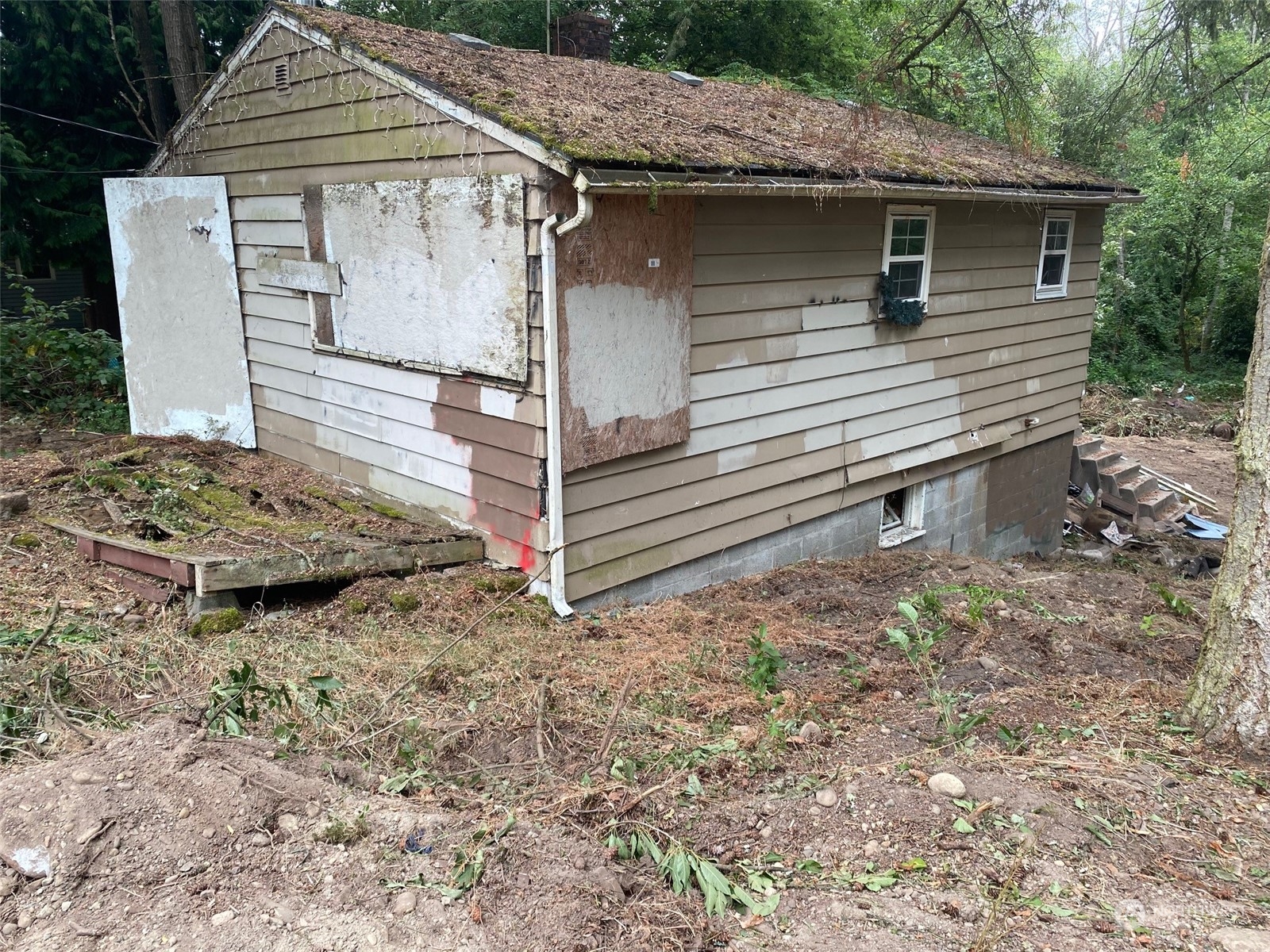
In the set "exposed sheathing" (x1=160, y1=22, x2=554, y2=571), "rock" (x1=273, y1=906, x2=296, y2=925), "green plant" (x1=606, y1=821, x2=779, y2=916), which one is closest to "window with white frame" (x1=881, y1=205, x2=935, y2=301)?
"exposed sheathing" (x1=160, y1=22, x2=554, y2=571)

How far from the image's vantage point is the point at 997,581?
7707 mm

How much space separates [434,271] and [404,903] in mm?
4335

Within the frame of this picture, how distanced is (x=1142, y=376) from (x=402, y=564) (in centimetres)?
2126

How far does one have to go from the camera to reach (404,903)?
2.96m

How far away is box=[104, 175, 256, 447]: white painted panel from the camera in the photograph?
27.9ft

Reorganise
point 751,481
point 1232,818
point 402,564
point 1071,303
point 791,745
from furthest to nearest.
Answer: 1. point 1071,303
2. point 751,481
3. point 402,564
4. point 791,745
5. point 1232,818

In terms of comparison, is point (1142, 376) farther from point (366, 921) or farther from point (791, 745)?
point (366, 921)

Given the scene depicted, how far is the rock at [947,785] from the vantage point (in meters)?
3.55

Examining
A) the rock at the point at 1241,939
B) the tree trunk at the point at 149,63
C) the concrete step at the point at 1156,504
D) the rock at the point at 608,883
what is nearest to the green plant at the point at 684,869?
the rock at the point at 608,883

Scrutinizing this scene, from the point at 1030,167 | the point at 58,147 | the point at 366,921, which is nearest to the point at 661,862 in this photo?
the point at 366,921

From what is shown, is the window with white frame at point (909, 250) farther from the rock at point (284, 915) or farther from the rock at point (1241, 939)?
the rock at point (284, 915)

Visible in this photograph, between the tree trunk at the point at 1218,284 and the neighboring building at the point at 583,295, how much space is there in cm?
1455

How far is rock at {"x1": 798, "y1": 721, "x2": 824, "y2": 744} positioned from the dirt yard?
11 mm

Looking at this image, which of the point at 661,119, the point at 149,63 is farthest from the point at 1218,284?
the point at 149,63
